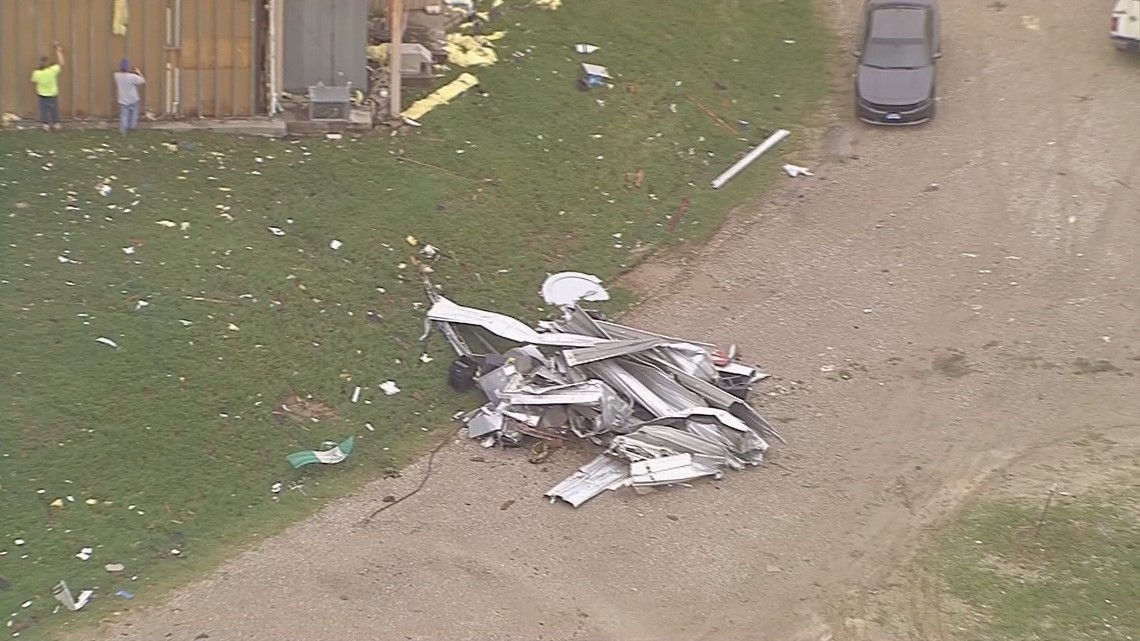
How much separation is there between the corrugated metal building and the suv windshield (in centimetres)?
945

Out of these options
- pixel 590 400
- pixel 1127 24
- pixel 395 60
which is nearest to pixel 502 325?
pixel 590 400

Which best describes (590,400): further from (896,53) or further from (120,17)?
(896,53)

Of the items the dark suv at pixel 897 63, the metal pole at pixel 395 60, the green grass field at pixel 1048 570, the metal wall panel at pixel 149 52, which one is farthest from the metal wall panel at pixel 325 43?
the green grass field at pixel 1048 570

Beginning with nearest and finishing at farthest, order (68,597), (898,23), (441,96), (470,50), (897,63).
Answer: (68,597)
(441,96)
(897,63)
(470,50)
(898,23)

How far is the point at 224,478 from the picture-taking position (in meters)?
13.4

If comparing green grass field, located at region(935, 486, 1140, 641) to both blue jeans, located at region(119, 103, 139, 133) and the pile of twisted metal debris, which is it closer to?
the pile of twisted metal debris

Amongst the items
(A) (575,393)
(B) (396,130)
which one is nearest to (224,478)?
(A) (575,393)

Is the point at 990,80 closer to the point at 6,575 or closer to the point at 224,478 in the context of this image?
the point at 224,478

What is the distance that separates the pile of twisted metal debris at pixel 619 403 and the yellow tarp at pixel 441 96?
20.6ft

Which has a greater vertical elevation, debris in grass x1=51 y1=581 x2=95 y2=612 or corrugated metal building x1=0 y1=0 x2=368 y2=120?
corrugated metal building x1=0 y1=0 x2=368 y2=120

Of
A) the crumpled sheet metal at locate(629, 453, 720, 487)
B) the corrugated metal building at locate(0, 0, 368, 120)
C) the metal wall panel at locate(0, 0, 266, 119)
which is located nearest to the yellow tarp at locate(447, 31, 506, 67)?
the corrugated metal building at locate(0, 0, 368, 120)

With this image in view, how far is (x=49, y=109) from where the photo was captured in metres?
18.6

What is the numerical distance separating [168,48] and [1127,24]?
57.3ft

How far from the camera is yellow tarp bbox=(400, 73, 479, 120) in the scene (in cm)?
2098
